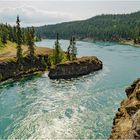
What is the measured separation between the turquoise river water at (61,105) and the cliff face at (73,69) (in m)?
3.48

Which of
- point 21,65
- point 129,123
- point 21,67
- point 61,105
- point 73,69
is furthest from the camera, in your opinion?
point 21,65

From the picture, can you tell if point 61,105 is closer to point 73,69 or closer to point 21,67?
point 73,69

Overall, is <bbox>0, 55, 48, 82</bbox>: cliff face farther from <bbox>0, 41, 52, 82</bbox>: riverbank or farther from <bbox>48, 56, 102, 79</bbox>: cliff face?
<bbox>48, 56, 102, 79</bbox>: cliff face

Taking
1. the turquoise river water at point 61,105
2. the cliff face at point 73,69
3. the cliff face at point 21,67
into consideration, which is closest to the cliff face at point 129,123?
the turquoise river water at point 61,105

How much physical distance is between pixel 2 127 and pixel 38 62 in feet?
241

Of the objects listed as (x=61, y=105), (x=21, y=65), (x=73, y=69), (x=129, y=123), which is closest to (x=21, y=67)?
(x=21, y=65)

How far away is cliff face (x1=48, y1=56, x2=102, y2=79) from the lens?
116 metres

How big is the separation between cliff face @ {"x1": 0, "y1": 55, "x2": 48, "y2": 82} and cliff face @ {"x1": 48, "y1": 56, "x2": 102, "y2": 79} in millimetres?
15928

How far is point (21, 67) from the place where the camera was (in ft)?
420

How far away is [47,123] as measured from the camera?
218 feet

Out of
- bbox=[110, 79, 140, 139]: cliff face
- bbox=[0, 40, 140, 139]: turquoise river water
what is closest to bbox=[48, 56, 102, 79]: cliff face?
bbox=[0, 40, 140, 139]: turquoise river water

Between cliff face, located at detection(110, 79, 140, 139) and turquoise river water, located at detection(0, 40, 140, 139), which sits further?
turquoise river water, located at detection(0, 40, 140, 139)

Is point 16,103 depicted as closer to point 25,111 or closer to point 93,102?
point 25,111

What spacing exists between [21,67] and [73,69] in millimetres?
23193
